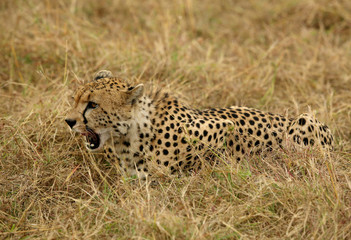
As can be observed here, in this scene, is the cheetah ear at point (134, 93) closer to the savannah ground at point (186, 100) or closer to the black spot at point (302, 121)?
the savannah ground at point (186, 100)

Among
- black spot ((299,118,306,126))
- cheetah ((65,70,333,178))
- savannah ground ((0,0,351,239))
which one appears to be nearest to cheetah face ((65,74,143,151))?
cheetah ((65,70,333,178))

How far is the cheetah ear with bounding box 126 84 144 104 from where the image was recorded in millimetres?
3390

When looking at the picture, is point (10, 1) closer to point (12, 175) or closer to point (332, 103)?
point (12, 175)

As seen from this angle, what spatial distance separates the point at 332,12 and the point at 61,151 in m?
4.89

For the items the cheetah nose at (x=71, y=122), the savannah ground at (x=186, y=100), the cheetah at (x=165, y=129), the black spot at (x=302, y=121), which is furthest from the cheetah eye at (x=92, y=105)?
the black spot at (x=302, y=121)

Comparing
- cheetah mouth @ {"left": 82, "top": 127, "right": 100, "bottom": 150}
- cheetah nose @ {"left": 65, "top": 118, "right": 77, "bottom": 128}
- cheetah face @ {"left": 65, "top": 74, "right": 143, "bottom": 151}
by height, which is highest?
cheetah face @ {"left": 65, "top": 74, "right": 143, "bottom": 151}

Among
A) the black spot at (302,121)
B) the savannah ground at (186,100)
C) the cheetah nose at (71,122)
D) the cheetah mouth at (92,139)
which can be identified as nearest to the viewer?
the savannah ground at (186,100)

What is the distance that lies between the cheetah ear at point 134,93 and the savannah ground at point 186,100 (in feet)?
1.93

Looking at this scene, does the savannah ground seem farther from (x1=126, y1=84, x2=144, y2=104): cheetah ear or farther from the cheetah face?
Result: (x1=126, y1=84, x2=144, y2=104): cheetah ear

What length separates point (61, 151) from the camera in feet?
13.1

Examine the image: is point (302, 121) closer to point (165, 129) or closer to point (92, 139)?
point (165, 129)

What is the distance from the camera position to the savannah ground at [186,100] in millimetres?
3100

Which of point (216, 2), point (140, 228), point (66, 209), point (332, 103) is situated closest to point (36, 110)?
point (66, 209)

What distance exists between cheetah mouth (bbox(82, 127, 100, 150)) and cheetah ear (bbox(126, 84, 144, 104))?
35 centimetres
